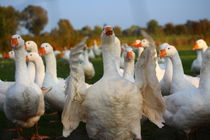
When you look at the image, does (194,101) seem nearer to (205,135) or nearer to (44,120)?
(205,135)

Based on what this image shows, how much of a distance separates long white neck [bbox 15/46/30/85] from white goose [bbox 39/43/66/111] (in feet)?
2.97

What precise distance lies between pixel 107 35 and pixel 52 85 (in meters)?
2.91

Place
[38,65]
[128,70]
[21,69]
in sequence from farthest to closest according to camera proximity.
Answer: [38,65] < [128,70] < [21,69]

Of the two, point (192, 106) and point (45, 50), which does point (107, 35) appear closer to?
point (192, 106)

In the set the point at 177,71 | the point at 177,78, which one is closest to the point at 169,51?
the point at 177,71

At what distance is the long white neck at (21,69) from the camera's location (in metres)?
5.44

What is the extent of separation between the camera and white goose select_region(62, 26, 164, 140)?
152 inches

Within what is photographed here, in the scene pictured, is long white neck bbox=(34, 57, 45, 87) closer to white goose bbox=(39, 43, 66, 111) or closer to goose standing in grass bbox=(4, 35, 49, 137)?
white goose bbox=(39, 43, 66, 111)

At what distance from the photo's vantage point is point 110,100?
384cm

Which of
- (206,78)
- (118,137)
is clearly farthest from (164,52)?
(118,137)

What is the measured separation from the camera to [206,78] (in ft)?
16.0

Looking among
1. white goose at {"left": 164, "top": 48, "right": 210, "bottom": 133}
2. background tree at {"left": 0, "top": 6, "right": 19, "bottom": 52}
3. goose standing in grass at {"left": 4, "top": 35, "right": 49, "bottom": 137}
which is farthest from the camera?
background tree at {"left": 0, "top": 6, "right": 19, "bottom": 52}

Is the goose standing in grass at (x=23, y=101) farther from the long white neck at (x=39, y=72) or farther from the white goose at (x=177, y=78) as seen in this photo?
the white goose at (x=177, y=78)

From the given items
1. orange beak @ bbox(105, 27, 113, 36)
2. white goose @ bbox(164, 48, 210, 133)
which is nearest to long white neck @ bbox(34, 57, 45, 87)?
white goose @ bbox(164, 48, 210, 133)
